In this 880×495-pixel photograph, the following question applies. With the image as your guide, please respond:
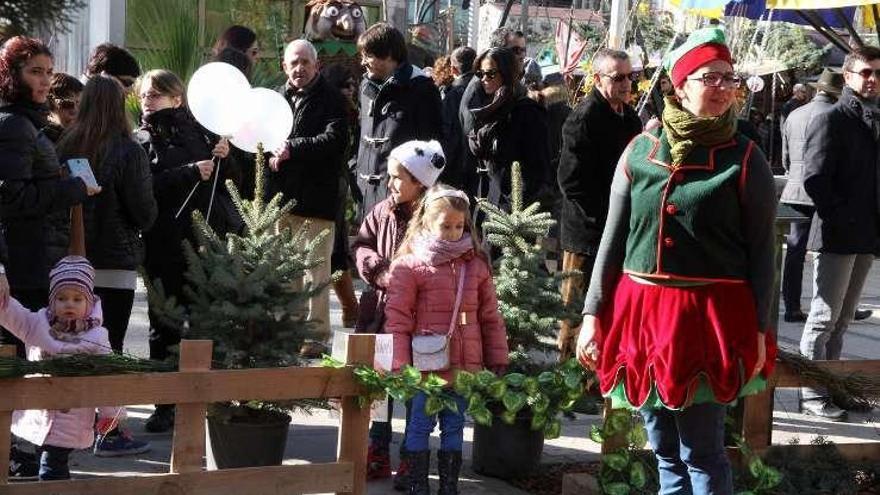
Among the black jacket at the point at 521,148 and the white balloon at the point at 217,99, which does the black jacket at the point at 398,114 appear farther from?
the white balloon at the point at 217,99

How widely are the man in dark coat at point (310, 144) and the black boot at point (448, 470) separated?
8.00 ft

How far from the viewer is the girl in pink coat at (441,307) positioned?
5625mm

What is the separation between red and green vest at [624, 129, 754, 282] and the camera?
14.2 ft

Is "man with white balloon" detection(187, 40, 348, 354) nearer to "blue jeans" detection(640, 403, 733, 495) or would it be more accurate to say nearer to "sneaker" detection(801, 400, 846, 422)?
"sneaker" detection(801, 400, 846, 422)

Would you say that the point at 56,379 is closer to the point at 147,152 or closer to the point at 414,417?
the point at 414,417

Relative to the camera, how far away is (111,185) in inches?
250

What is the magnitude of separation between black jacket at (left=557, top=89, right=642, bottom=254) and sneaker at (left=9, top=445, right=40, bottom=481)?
124 inches

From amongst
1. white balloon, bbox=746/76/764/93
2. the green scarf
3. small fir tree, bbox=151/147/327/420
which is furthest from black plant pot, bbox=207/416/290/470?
white balloon, bbox=746/76/764/93

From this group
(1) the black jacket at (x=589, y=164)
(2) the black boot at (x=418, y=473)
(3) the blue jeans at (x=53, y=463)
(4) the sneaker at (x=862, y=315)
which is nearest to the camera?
(3) the blue jeans at (x=53, y=463)

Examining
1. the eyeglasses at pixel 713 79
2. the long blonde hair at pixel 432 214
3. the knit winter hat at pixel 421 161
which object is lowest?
the long blonde hair at pixel 432 214

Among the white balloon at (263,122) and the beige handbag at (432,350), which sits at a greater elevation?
the white balloon at (263,122)

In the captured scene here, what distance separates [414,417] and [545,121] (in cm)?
372

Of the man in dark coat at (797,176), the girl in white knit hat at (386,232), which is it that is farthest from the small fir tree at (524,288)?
the man in dark coat at (797,176)

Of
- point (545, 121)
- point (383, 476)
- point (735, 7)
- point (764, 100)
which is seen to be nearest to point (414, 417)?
point (383, 476)
